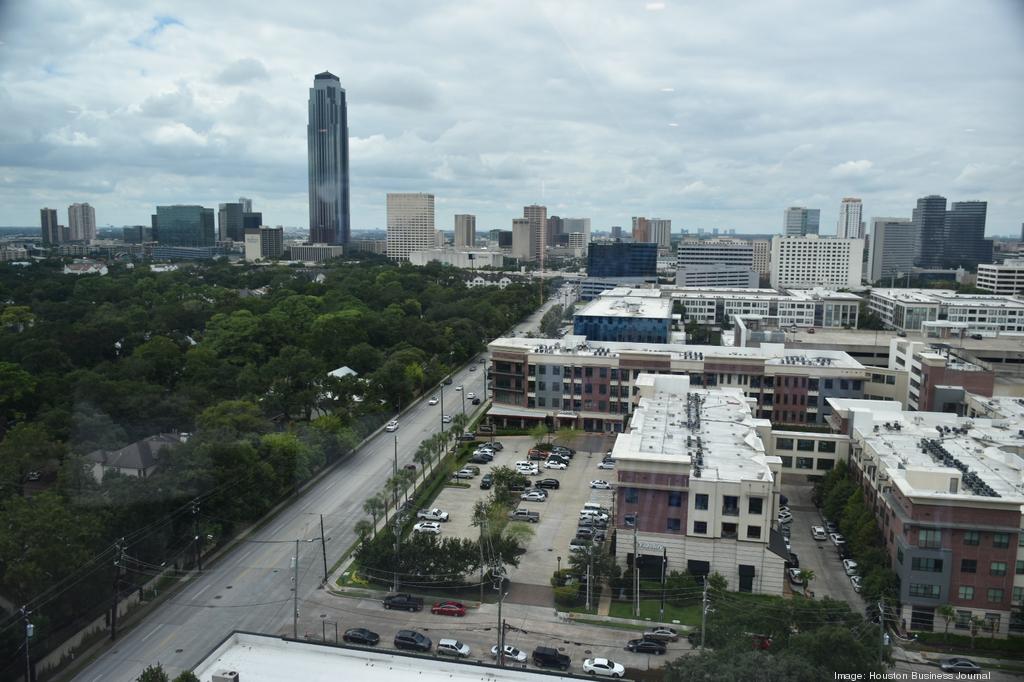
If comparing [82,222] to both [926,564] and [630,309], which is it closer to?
[630,309]

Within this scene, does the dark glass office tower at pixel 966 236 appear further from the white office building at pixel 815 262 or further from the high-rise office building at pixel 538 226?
the high-rise office building at pixel 538 226

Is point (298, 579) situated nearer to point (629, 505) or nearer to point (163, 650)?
point (163, 650)

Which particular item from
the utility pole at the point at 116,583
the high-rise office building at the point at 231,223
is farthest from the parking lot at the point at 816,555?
the high-rise office building at the point at 231,223

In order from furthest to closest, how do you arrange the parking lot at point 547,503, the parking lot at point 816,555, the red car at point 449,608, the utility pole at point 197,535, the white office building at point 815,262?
the white office building at point 815,262 < the parking lot at point 547,503 < the utility pole at point 197,535 < the parking lot at point 816,555 < the red car at point 449,608

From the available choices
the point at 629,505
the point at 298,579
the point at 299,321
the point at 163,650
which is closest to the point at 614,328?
the point at 299,321

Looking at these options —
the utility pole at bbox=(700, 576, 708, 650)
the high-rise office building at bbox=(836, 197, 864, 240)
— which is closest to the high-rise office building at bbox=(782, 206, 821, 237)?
the high-rise office building at bbox=(836, 197, 864, 240)

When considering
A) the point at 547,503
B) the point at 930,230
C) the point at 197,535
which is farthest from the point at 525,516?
the point at 930,230
